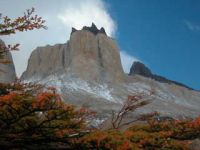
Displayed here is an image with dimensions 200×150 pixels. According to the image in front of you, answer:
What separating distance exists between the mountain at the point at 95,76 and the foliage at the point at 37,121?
68352 mm

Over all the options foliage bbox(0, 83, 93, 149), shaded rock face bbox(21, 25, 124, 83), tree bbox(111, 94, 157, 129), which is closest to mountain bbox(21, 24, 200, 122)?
shaded rock face bbox(21, 25, 124, 83)

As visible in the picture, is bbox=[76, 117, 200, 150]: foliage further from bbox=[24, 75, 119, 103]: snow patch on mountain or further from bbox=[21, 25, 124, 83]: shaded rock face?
bbox=[21, 25, 124, 83]: shaded rock face

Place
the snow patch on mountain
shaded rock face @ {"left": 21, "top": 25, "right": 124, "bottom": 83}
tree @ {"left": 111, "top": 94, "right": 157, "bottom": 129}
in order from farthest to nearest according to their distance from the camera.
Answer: shaded rock face @ {"left": 21, "top": 25, "right": 124, "bottom": 83} → the snow patch on mountain → tree @ {"left": 111, "top": 94, "right": 157, "bottom": 129}

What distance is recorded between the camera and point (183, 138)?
→ 46.9ft

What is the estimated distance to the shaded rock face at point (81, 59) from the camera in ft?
354

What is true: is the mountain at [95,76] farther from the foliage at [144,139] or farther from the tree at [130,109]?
the foliage at [144,139]

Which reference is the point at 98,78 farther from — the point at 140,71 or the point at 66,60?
the point at 140,71

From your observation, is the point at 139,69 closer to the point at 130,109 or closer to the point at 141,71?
the point at 141,71

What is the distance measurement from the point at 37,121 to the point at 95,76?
9016cm

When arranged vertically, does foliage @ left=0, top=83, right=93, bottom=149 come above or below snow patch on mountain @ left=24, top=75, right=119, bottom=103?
below

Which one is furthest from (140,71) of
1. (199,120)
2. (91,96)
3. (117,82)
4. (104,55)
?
(199,120)

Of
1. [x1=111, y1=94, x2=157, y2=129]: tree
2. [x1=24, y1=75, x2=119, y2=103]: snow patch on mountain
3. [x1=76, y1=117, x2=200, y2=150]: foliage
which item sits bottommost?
[x1=76, y1=117, x2=200, y2=150]: foliage

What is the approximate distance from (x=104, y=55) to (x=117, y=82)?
1286cm

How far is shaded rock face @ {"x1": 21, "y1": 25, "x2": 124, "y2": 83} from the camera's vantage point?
108 meters
